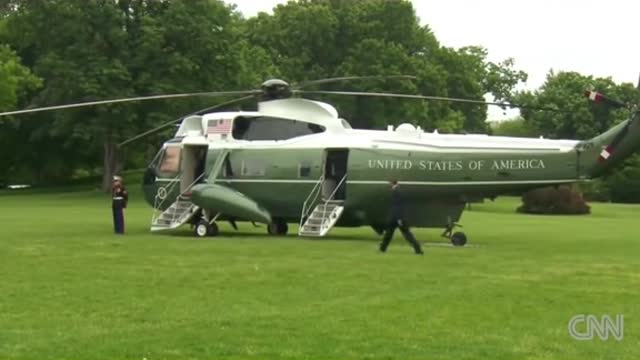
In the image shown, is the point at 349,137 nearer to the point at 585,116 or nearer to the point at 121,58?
the point at 121,58

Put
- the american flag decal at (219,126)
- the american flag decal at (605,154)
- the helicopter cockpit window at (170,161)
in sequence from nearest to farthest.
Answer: the american flag decal at (605,154) < the american flag decal at (219,126) < the helicopter cockpit window at (170,161)

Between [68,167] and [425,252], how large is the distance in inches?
2431

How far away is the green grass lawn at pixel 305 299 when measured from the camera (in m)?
9.24

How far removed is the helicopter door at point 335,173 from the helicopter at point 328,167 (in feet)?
0.09

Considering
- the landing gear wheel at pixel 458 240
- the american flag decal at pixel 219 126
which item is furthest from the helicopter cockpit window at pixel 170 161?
the landing gear wheel at pixel 458 240

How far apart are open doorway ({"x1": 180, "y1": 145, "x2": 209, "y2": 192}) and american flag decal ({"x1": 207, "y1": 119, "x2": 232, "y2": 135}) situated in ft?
1.81

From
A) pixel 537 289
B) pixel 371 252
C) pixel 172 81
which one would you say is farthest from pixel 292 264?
pixel 172 81

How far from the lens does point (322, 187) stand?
25891 mm

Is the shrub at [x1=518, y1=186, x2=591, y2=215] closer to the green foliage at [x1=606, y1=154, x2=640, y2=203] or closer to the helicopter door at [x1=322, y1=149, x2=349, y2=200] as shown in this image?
the green foliage at [x1=606, y1=154, x2=640, y2=203]

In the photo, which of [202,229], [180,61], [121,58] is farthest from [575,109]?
[202,229]

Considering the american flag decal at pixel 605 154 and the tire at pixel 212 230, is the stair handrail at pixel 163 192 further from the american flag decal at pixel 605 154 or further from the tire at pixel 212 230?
the american flag decal at pixel 605 154

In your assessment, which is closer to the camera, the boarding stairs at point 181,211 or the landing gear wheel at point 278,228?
the boarding stairs at point 181,211

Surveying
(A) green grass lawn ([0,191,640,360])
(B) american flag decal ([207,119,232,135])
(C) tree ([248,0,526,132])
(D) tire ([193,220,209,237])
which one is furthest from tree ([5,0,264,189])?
(A) green grass lawn ([0,191,640,360])

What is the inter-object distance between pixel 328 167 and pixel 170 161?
5.25 meters
